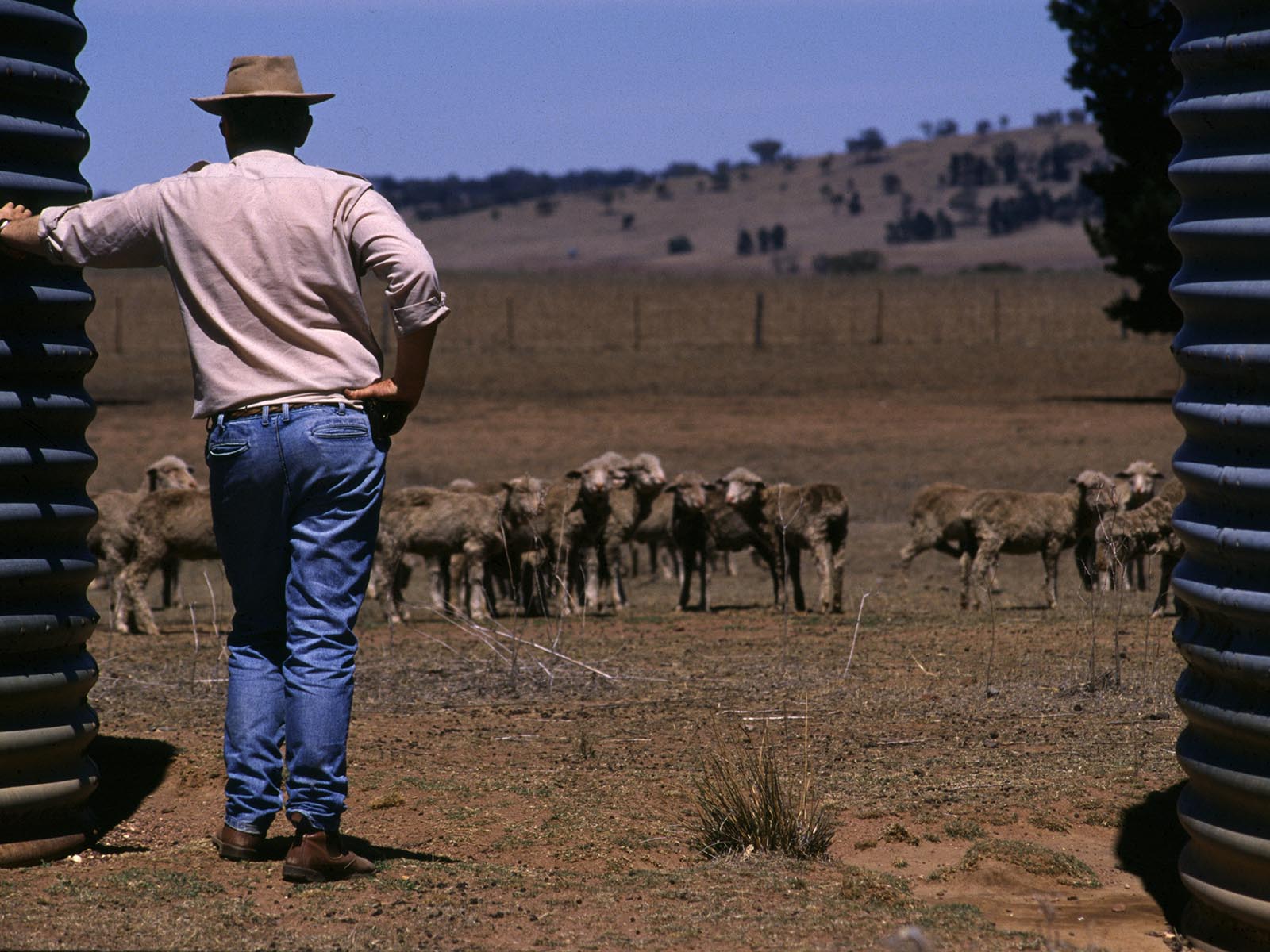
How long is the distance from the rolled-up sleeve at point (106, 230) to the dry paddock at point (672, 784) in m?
2.06

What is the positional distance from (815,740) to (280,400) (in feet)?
12.2

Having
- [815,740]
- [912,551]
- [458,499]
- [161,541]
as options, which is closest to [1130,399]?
[912,551]

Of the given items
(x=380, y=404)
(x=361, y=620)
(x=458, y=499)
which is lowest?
(x=361, y=620)

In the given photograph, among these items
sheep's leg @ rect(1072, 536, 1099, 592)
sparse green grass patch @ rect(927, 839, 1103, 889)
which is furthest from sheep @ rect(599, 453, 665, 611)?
sparse green grass patch @ rect(927, 839, 1103, 889)

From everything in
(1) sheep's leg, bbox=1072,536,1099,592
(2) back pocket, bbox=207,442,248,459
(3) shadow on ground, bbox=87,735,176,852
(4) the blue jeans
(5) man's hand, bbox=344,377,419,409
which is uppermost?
(5) man's hand, bbox=344,377,419,409

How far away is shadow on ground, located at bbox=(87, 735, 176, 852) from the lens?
675 centimetres

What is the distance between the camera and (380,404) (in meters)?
5.41

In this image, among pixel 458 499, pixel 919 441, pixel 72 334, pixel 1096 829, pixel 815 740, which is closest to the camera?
pixel 72 334

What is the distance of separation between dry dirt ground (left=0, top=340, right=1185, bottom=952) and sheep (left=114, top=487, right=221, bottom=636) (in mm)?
514

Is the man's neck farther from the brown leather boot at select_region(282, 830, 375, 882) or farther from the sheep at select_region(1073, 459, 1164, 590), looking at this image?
the sheep at select_region(1073, 459, 1164, 590)

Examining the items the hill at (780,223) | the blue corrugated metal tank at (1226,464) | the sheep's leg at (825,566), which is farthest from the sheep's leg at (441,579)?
the hill at (780,223)

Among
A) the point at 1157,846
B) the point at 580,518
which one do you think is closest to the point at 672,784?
the point at 1157,846

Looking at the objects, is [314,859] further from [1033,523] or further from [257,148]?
[1033,523]

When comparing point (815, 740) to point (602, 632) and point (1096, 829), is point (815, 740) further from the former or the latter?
point (602, 632)
